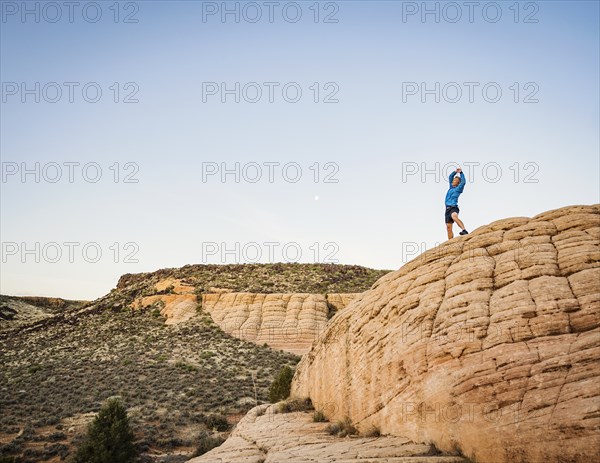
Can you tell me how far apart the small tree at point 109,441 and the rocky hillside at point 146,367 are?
1.03m

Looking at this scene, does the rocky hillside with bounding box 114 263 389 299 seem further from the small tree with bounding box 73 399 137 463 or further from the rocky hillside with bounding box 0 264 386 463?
the small tree with bounding box 73 399 137 463

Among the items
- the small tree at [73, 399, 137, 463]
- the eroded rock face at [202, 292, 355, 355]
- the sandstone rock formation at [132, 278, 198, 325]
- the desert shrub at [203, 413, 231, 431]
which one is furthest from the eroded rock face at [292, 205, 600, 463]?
the sandstone rock formation at [132, 278, 198, 325]

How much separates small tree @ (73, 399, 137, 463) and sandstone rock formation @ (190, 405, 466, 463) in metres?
5.32

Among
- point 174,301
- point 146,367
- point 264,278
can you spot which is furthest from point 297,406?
point 264,278

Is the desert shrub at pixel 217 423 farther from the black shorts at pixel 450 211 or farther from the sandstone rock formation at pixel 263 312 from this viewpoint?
the sandstone rock formation at pixel 263 312

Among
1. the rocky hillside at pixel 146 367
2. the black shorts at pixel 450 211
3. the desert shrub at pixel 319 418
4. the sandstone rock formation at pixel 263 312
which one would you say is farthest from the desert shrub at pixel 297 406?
the sandstone rock formation at pixel 263 312

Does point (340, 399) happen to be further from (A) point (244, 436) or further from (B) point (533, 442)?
(B) point (533, 442)

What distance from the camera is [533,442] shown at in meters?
6.36

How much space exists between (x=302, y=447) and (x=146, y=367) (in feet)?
80.4

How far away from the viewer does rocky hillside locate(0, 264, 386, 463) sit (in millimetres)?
20406

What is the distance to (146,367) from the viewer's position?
31.1 meters

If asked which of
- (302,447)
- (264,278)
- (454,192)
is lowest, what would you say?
(302,447)

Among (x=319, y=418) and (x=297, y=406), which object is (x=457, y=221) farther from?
(x=297, y=406)

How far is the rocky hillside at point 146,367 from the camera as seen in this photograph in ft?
66.9
